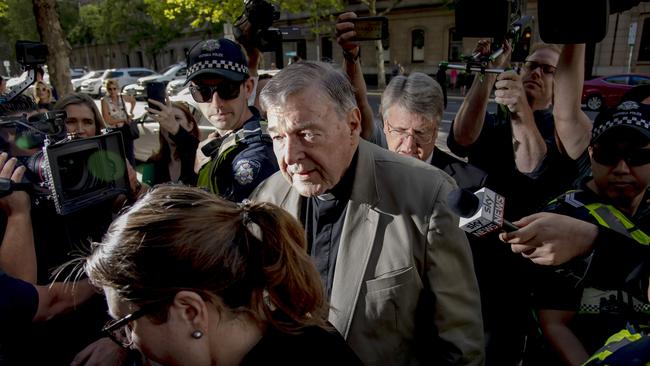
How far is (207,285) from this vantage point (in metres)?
1.19

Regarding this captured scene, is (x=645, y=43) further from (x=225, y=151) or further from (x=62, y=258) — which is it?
(x=62, y=258)

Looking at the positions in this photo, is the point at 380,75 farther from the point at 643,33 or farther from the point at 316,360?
the point at 316,360

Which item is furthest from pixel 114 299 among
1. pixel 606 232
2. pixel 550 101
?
pixel 550 101

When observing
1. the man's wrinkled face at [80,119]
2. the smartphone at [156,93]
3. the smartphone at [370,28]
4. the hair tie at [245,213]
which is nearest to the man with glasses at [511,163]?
the smartphone at [370,28]

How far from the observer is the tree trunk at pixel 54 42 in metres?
8.18

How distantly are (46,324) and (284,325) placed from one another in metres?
1.23

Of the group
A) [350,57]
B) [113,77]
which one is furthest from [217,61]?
[113,77]

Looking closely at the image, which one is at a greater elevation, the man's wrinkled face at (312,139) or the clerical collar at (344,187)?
the man's wrinkled face at (312,139)

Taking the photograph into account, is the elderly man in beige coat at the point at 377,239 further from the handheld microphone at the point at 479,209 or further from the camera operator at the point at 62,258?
the camera operator at the point at 62,258

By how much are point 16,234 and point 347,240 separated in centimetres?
131

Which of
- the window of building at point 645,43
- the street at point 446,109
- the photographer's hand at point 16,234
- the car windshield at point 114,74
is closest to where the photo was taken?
the photographer's hand at point 16,234

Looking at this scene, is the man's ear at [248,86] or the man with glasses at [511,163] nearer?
the man with glasses at [511,163]

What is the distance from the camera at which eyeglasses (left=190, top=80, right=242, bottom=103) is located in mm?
2529

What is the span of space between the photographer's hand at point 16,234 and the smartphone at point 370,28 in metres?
1.60
